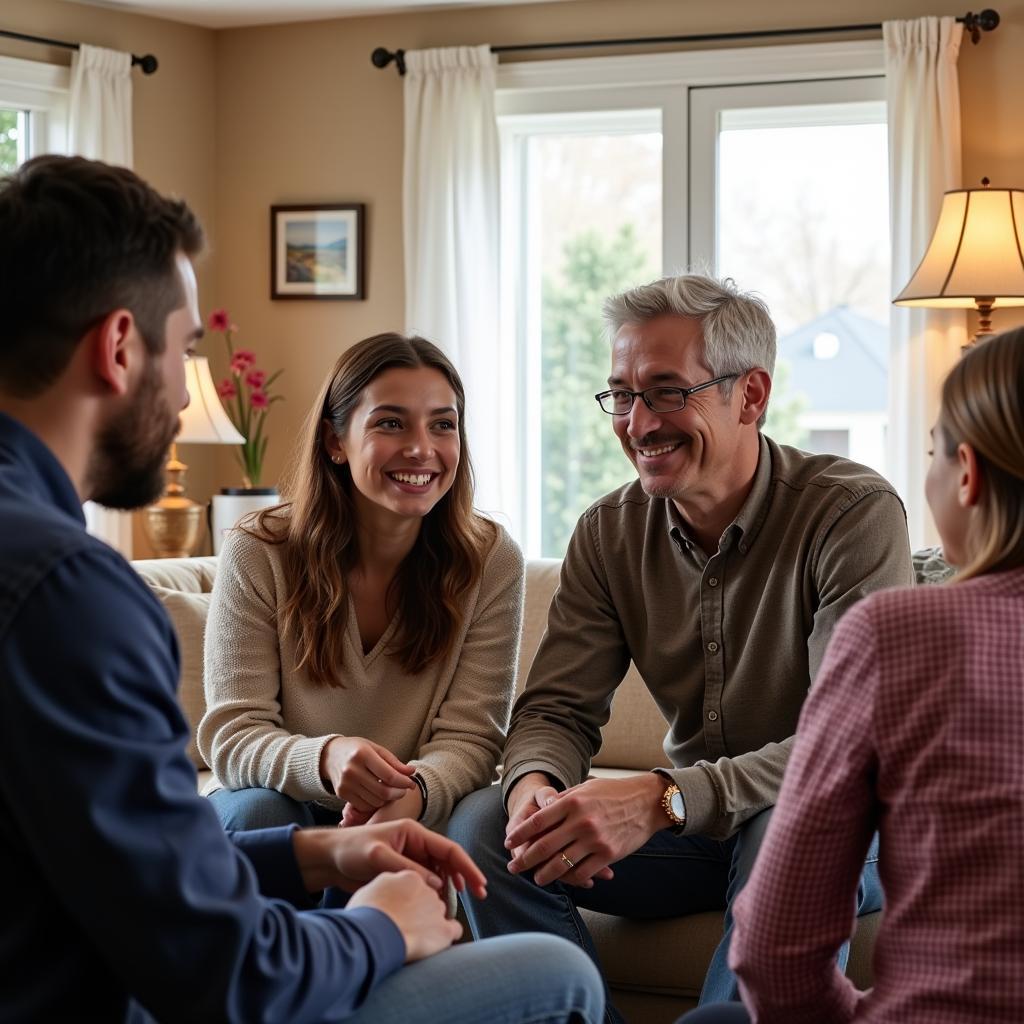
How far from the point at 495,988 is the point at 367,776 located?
857 millimetres

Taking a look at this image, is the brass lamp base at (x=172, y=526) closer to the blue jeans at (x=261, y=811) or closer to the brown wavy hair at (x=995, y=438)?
the blue jeans at (x=261, y=811)

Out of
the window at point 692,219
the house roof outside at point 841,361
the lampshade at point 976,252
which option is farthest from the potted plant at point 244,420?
the lampshade at point 976,252

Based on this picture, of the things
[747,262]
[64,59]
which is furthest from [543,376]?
[64,59]

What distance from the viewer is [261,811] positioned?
232cm

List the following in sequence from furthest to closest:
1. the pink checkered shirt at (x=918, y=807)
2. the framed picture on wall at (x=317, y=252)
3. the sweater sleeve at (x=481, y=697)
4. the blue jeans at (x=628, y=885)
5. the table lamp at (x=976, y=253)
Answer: the framed picture on wall at (x=317, y=252), the table lamp at (x=976, y=253), the sweater sleeve at (x=481, y=697), the blue jeans at (x=628, y=885), the pink checkered shirt at (x=918, y=807)

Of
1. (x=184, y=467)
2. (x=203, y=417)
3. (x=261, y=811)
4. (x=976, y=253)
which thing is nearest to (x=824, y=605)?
(x=261, y=811)

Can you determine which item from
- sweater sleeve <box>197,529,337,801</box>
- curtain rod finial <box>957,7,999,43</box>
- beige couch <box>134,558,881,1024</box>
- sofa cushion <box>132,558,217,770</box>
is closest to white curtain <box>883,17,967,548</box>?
curtain rod finial <box>957,7,999,43</box>

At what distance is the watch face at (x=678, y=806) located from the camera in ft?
6.63

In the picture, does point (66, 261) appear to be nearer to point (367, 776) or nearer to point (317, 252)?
point (367, 776)

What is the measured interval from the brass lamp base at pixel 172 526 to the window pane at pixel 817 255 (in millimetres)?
2129

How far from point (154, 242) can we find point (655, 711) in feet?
6.99

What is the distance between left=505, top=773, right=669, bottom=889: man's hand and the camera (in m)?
1.95

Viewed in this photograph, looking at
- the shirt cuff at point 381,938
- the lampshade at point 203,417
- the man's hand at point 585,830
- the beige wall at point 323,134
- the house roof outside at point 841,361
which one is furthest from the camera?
the beige wall at point 323,134

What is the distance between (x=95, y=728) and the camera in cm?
106
